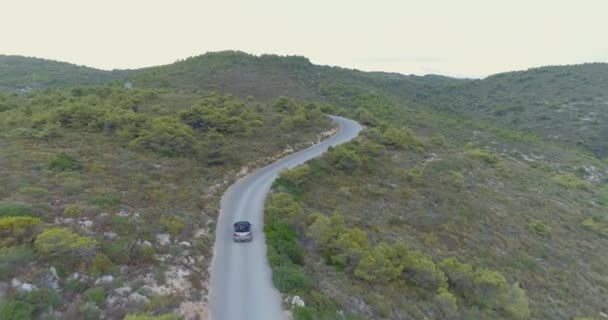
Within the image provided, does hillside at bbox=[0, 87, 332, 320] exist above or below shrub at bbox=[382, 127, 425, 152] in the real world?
above

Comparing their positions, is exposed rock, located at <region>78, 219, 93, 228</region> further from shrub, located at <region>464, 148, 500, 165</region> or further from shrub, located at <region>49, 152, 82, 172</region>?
shrub, located at <region>464, 148, 500, 165</region>

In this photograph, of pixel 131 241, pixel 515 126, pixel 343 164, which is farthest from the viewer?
pixel 515 126

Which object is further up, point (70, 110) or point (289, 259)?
point (70, 110)

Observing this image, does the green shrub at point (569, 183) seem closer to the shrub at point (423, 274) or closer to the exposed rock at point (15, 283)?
the shrub at point (423, 274)

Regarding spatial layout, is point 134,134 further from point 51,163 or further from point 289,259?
point 289,259

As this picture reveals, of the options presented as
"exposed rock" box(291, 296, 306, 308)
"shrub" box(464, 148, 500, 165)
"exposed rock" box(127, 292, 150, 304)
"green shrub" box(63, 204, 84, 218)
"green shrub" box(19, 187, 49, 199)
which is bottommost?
"shrub" box(464, 148, 500, 165)

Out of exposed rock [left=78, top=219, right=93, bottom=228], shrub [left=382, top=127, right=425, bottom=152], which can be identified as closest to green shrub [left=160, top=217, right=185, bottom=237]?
exposed rock [left=78, top=219, right=93, bottom=228]

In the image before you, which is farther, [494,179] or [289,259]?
[494,179]

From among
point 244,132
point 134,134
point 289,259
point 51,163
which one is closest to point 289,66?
point 244,132
